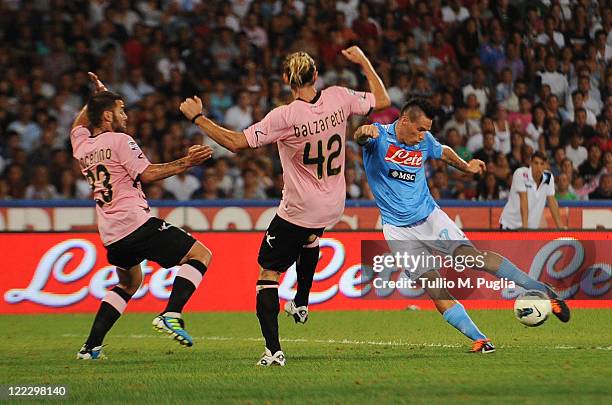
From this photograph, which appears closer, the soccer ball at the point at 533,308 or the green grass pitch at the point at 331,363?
the green grass pitch at the point at 331,363

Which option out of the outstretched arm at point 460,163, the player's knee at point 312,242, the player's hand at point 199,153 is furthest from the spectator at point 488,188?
the player's hand at point 199,153

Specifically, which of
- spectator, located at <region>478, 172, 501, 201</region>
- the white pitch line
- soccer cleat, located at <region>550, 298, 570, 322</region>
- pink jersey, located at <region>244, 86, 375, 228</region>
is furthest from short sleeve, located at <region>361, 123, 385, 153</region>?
spectator, located at <region>478, 172, 501, 201</region>

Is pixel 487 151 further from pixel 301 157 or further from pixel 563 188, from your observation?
pixel 301 157

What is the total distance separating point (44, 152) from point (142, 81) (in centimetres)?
250

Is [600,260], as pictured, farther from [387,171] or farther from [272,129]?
[272,129]

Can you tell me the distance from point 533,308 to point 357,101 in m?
2.24

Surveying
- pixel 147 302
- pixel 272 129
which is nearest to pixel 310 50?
pixel 147 302

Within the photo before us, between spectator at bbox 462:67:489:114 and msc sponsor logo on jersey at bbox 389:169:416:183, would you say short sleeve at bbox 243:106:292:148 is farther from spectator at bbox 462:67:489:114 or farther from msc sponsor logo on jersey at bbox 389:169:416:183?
spectator at bbox 462:67:489:114

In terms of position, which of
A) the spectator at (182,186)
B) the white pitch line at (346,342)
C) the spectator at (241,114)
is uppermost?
the spectator at (241,114)

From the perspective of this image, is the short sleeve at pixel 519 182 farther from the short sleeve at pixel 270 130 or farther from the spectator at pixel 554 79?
the short sleeve at pixel 270 130

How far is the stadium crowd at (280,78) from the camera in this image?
17.3 metres

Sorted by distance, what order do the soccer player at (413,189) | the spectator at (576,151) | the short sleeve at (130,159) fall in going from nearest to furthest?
1. the short sleeve at (130,159)
2. the soccer player at (413,189)
3. the spectator at (576,151)

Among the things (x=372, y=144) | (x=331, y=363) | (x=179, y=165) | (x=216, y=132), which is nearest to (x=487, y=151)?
(x=372, y=144)

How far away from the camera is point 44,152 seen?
16.7 metres
